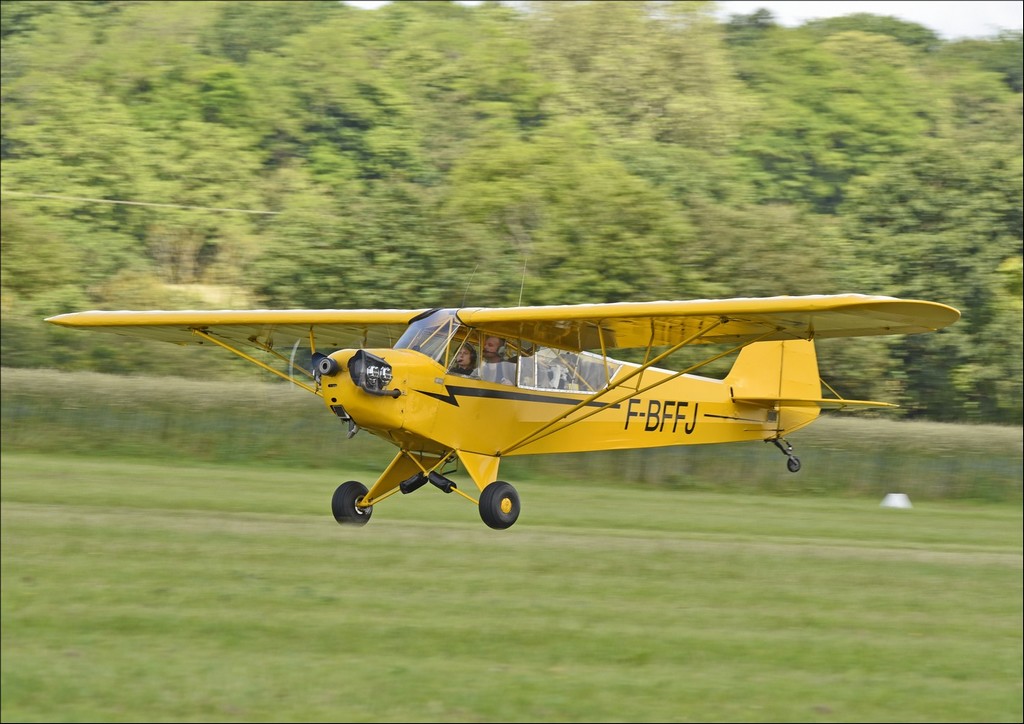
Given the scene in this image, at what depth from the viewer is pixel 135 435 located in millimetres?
78250

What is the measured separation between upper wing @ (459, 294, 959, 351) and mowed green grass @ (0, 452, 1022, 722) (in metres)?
52.4

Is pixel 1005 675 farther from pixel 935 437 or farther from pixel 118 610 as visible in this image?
pixel 935 437

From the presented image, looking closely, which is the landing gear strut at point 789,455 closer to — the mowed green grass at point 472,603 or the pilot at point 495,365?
the pilot at point 495,365

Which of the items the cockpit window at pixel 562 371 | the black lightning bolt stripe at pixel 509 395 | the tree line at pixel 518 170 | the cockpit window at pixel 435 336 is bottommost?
the black lightning bolt stripe at pixel 509 395

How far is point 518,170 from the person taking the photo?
1183 inches

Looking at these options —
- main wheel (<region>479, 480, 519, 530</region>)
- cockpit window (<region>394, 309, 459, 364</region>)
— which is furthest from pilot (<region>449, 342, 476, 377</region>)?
main wheel (<region>479, 480, 519, 530</region>)

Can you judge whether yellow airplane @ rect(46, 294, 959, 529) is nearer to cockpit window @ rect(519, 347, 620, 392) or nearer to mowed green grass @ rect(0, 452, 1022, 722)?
cockpit window @ rect(519, 347, 620, 392)

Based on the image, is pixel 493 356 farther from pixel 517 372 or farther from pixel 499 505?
pixel 499 505

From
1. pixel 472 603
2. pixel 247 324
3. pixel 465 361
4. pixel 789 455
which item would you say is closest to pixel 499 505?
pixel 465 361

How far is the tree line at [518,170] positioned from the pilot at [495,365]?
46 cm

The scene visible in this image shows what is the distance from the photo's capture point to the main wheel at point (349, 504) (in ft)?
26.7

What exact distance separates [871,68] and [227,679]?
61.1m

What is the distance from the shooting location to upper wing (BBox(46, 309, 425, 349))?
9648 mm

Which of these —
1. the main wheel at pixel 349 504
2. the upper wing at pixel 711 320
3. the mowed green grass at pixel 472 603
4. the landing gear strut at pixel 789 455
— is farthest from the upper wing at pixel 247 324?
the mowed green grass at pixel 472 603
